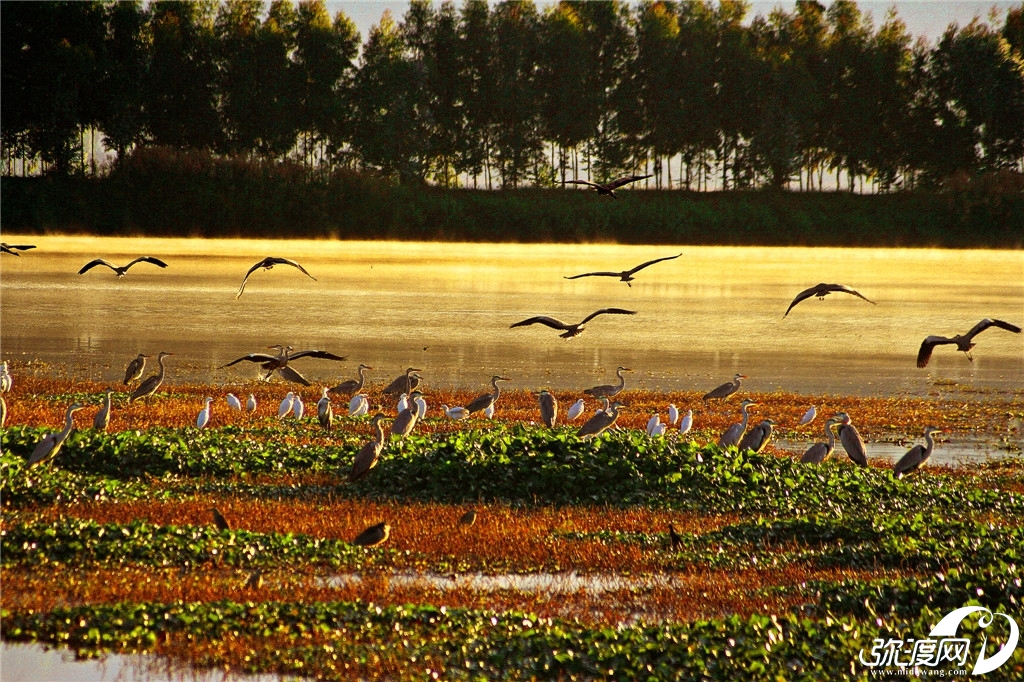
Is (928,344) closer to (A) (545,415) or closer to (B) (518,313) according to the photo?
(A) (545,415)

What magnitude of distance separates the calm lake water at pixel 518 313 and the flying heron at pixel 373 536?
69.9ft

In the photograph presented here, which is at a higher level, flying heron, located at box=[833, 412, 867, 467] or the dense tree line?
the dense tree line

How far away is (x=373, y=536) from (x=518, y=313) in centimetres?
6254

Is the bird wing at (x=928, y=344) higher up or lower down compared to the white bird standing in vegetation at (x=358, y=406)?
higher up

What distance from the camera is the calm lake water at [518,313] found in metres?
42.5

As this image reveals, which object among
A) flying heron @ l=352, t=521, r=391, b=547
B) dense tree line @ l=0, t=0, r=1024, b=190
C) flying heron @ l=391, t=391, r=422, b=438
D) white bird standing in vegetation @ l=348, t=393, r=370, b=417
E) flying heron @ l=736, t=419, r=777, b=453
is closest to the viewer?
flying heron @ l=352, t=521, r=391, b=547

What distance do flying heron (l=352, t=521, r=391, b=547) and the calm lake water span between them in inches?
838

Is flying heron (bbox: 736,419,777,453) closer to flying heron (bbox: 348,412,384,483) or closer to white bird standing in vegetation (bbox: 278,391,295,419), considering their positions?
flying heron (bbox: 348,412,384,483)

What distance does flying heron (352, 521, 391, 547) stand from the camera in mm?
14484

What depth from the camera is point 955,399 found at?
112 feet

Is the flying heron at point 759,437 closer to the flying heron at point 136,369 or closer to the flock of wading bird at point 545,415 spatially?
the flock of wading bird at point 545,415

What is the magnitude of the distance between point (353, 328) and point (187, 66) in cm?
4030

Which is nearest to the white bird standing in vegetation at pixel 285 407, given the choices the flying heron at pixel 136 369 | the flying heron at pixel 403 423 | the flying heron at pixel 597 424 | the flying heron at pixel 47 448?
the flying heron at pixel 403 423

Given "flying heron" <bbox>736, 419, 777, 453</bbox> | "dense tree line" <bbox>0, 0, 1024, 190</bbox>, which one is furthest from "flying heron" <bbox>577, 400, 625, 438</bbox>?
"dense tree line" <bbox>0, 0, 1024, 190</bbox>
